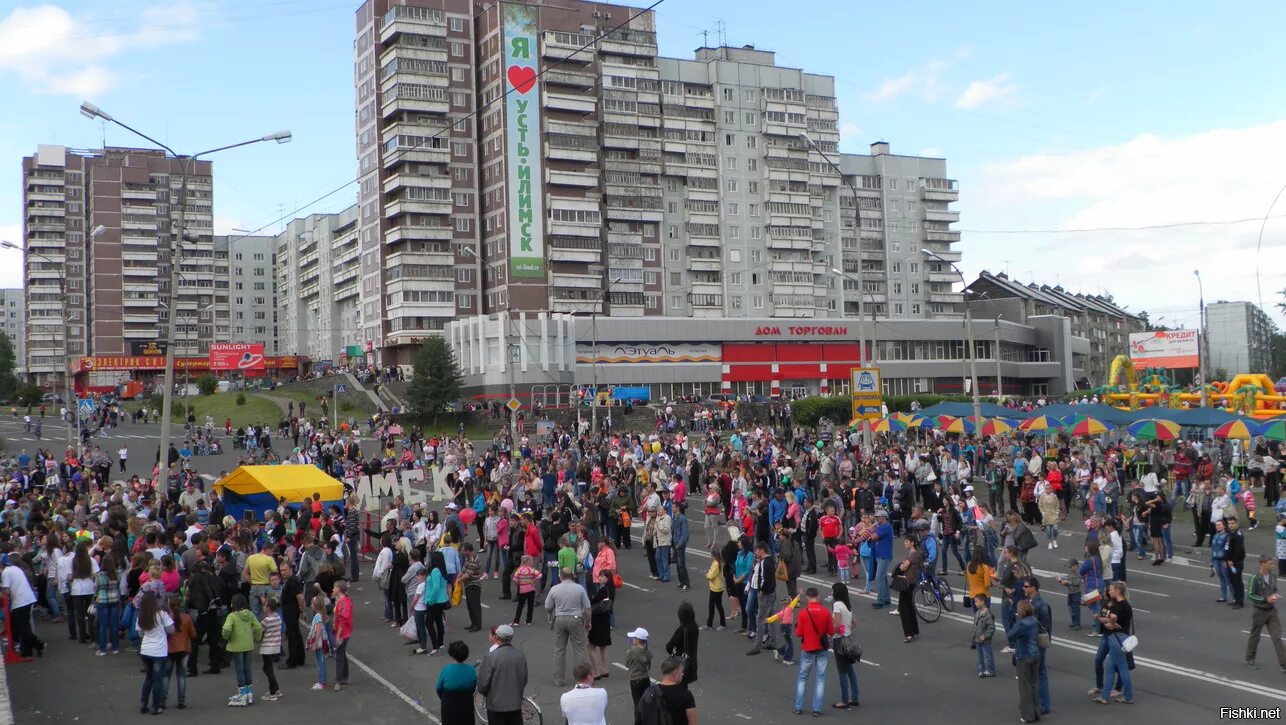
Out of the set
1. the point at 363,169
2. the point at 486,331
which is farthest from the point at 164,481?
the point at 363,169

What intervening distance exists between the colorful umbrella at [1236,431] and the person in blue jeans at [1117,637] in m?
21.1

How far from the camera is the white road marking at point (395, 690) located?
1291 centimetres

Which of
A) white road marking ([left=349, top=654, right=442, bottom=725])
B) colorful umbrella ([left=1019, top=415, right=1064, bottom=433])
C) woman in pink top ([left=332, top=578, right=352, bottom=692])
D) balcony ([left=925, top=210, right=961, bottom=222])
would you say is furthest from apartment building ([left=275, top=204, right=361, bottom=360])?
woman in pink top ([left=332, top=578, right=352, bottom=692])

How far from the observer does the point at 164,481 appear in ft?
82.1

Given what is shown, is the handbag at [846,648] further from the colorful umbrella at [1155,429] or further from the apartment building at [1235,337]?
the apartment building at [1235,337]

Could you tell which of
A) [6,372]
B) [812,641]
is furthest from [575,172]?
[812,641]

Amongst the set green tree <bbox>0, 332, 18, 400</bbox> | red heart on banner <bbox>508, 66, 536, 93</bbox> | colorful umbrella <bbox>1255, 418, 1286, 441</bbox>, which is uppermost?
red heart on banner <bbox>508, 66, 536, 93</bbox>

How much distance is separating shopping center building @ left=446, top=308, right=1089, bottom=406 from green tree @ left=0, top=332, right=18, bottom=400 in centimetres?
5996

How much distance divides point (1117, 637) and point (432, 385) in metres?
58.9

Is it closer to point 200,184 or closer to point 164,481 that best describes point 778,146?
point 200,184

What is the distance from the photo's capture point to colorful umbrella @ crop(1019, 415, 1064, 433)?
35719 millimetres

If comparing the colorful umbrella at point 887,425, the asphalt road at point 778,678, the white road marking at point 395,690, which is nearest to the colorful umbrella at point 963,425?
the colorful umbrella at point 887,425

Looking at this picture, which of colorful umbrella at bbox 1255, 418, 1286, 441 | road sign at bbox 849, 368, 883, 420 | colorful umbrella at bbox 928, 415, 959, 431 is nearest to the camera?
colorful umbrella at bbox 1255, 418, 1286, 441

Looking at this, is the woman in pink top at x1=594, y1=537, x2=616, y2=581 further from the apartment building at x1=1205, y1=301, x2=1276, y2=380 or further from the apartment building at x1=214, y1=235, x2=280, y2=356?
the apartment building at x1=1205, y1=301, x2=1276, y2=380
